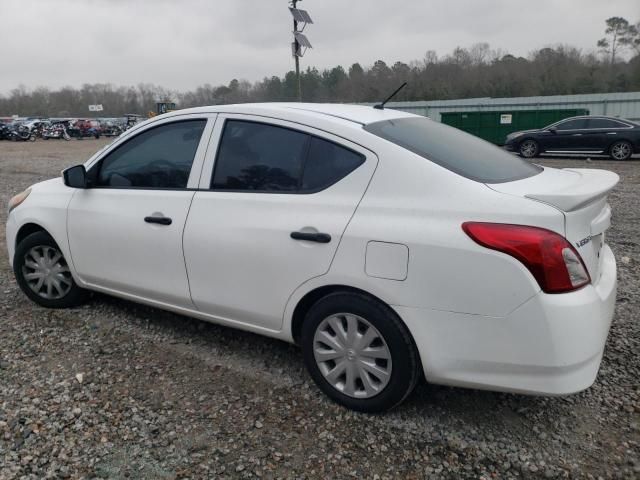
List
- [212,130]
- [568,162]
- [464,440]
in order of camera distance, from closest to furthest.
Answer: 1. [464,440]
2. [212,130]
3. [568,162]

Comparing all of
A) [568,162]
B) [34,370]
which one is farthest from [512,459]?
[568,162]

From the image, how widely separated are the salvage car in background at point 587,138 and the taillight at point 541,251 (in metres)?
14.9

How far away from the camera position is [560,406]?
2795 millimetres

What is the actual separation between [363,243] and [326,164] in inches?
20.4

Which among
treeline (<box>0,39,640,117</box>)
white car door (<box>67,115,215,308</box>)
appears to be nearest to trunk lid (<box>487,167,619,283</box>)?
white car door (<box>67,115,215,308</box>)

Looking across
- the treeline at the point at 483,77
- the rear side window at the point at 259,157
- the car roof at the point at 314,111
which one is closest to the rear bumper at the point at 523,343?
the rear side window at the point at 259,157

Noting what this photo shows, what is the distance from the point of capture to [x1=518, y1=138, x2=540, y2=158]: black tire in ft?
52.4

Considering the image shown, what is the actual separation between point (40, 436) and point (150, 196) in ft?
4.89

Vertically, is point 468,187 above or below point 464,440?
above

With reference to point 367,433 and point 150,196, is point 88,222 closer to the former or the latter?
point 150,196

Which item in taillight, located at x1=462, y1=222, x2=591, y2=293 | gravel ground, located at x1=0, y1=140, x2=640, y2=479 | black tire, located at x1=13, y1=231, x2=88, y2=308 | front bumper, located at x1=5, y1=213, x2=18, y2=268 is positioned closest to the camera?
taillight, located at x1=462, y1=222, x2=591, y2=293

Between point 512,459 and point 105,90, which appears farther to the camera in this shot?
point 105,90

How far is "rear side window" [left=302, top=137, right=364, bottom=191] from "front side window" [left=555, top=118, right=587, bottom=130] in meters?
15.0

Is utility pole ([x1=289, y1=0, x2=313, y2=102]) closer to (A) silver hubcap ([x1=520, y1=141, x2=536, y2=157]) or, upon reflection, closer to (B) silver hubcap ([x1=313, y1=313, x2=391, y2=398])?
(A) silver hubcap ([x1=520, y1=141, x2=536, y2=157])
